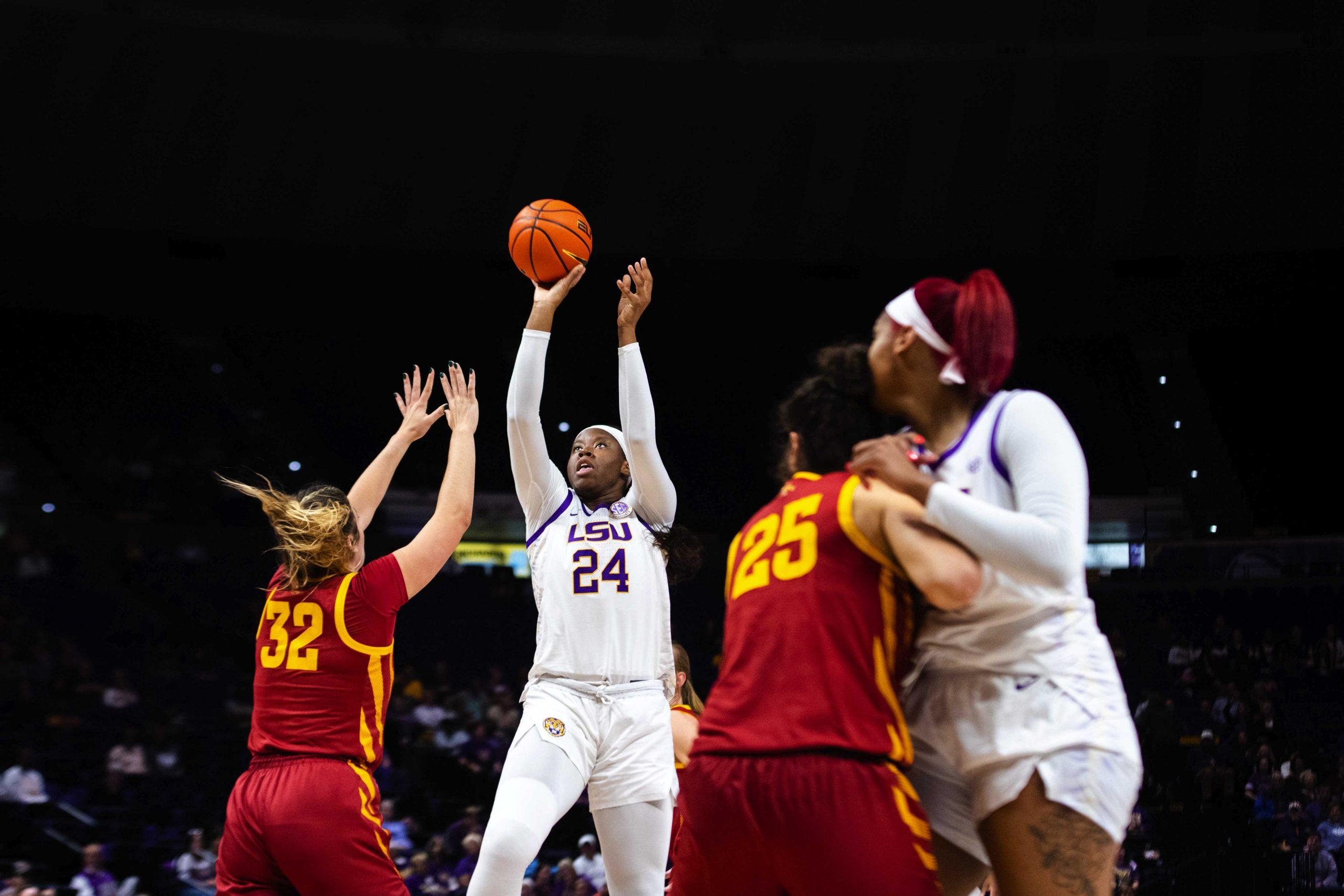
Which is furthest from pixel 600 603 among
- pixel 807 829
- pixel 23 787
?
pixel 23 787

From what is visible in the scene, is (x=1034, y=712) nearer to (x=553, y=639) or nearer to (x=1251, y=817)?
(x=553, y=639)

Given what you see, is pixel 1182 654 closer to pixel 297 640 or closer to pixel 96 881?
pixel 96 881

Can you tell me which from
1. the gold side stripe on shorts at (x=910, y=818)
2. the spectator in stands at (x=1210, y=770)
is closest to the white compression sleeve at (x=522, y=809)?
the gold side stripe on shorts at (x=910, y=818)

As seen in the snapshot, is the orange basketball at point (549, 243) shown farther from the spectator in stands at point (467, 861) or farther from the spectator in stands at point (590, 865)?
the spectator in stands at point (467, 861)

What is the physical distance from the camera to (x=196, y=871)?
472 inches

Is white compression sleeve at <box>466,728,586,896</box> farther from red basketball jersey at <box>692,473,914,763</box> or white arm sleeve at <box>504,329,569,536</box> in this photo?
red basketball jersey at <box>692,473,914,763</box>

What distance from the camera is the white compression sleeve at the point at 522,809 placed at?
4422mm

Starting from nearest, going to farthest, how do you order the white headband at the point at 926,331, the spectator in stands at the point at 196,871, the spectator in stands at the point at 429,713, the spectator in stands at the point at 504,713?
the white headband at the point at 926,331
the spectator in stands at the point at 196,871
the spectator in stands at the point at 504,713
the spectator in stands at the point at 429,713

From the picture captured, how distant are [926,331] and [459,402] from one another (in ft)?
8.98

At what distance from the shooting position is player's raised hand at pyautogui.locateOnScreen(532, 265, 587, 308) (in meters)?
5.35

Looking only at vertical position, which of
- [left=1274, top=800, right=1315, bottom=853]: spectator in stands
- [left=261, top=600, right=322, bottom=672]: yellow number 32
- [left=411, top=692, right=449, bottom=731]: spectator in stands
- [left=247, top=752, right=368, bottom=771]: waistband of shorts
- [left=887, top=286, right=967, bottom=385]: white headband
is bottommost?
[left=1274, top=800, right=1315, bottom=853]: spectator in stands

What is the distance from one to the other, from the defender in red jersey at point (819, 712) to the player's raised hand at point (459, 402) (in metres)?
2.50

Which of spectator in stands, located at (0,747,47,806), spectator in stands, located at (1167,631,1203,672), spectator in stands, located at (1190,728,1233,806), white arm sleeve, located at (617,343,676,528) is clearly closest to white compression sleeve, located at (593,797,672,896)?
white arm sleeve, located at (617,343,676,528)

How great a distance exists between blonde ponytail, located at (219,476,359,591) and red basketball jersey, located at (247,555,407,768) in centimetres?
5
